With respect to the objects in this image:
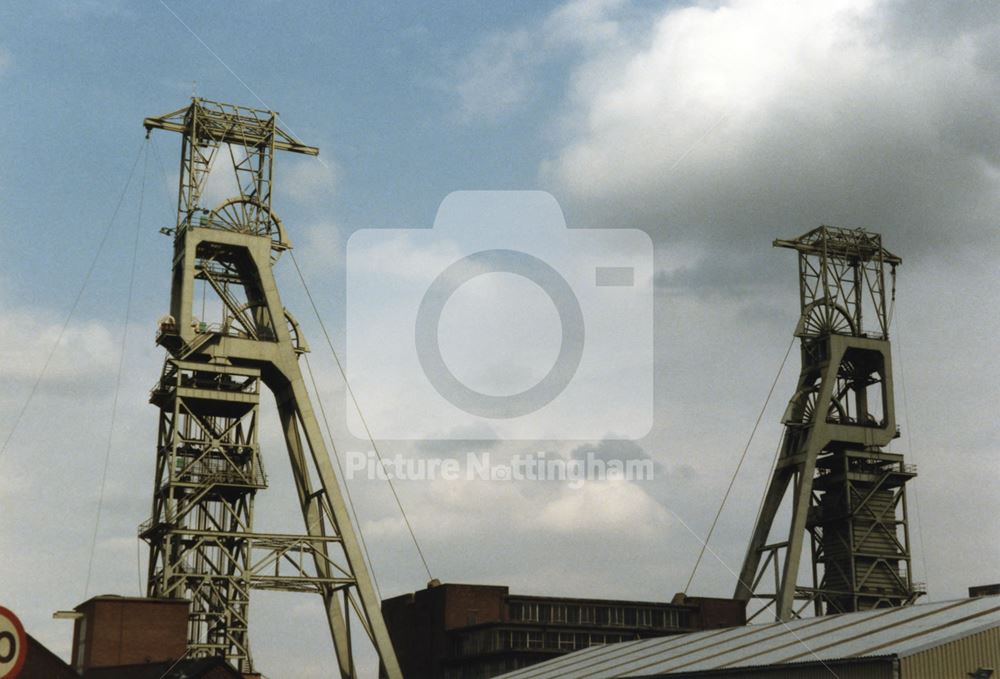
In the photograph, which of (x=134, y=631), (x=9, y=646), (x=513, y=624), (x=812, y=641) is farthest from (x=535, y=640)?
(x=9, y=646)

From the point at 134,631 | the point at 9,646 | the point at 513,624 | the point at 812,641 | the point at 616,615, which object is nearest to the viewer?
the point at 9,646

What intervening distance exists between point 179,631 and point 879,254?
50.9m

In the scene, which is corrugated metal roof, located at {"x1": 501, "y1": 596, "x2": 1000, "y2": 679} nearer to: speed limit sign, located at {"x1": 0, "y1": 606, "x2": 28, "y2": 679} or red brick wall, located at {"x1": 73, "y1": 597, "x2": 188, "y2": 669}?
red brick wall, located at {"x1": 73, "y1": 597, "x2": 188, "y2": 669}

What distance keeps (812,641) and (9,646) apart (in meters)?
23.2

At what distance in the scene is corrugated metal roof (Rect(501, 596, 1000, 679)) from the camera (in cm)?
3738

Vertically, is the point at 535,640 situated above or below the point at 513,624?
below

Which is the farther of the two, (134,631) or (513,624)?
(513,624)

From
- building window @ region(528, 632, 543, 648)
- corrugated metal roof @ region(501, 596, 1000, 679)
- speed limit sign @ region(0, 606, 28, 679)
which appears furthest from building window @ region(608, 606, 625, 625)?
speed limit sign @ region(0, 606, 28, 679)

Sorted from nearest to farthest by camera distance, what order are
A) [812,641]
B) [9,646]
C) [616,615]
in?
1. [9,646]
2. [812,641]
3. [616,615]

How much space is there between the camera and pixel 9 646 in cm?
3091

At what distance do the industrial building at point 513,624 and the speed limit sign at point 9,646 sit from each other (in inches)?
2039

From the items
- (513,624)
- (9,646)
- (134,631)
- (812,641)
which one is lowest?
(9,646)

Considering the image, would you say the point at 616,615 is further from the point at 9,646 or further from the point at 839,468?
the point at 9,646

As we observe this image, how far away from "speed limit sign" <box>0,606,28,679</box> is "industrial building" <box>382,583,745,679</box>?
170ft
